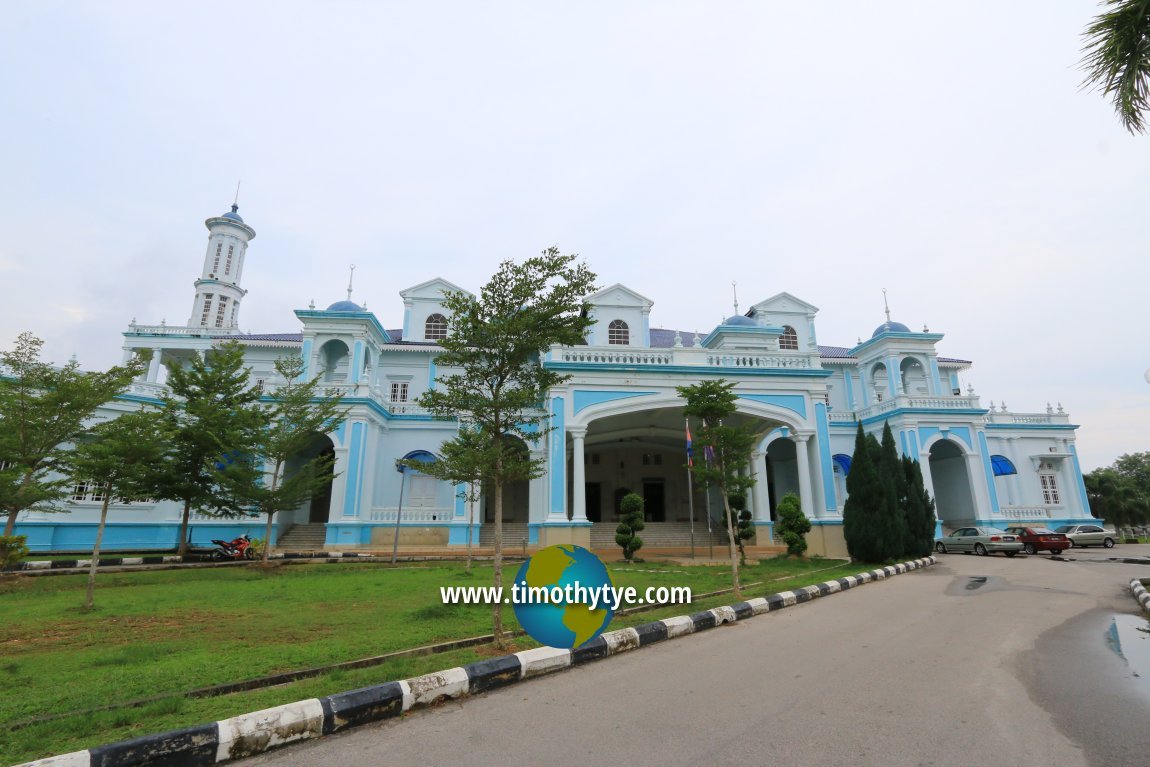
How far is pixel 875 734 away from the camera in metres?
4.01

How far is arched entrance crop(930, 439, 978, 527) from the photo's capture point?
29.2 m

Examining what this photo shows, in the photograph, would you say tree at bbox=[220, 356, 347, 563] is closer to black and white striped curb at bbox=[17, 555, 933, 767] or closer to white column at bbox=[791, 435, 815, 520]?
black and white striped curb at bbox=[17, 555, 933, 767]

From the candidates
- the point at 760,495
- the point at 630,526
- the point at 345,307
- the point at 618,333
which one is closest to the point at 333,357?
the point at 345,307

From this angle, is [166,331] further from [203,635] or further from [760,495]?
[760,495]

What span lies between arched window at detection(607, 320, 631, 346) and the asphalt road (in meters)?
20.5

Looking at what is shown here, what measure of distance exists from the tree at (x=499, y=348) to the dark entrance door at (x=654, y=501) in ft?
78.2

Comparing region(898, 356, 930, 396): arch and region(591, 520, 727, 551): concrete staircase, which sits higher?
region(898, 356, 930, 396): arch

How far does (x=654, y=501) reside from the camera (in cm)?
3108

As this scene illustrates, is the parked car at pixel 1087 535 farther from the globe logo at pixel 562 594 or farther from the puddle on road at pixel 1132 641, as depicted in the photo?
the globe logo at pixel 562 594

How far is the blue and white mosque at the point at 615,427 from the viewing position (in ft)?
66.7

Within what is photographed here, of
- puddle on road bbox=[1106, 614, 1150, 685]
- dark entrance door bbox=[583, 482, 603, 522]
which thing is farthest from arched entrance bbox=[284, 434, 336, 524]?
puddle on road bbox=[1106, 614, 1150, 685]

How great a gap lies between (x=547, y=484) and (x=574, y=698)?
51.5 feet

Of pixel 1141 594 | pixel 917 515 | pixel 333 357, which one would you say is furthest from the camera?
pixel 333 357

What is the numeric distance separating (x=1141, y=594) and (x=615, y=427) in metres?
18.6
